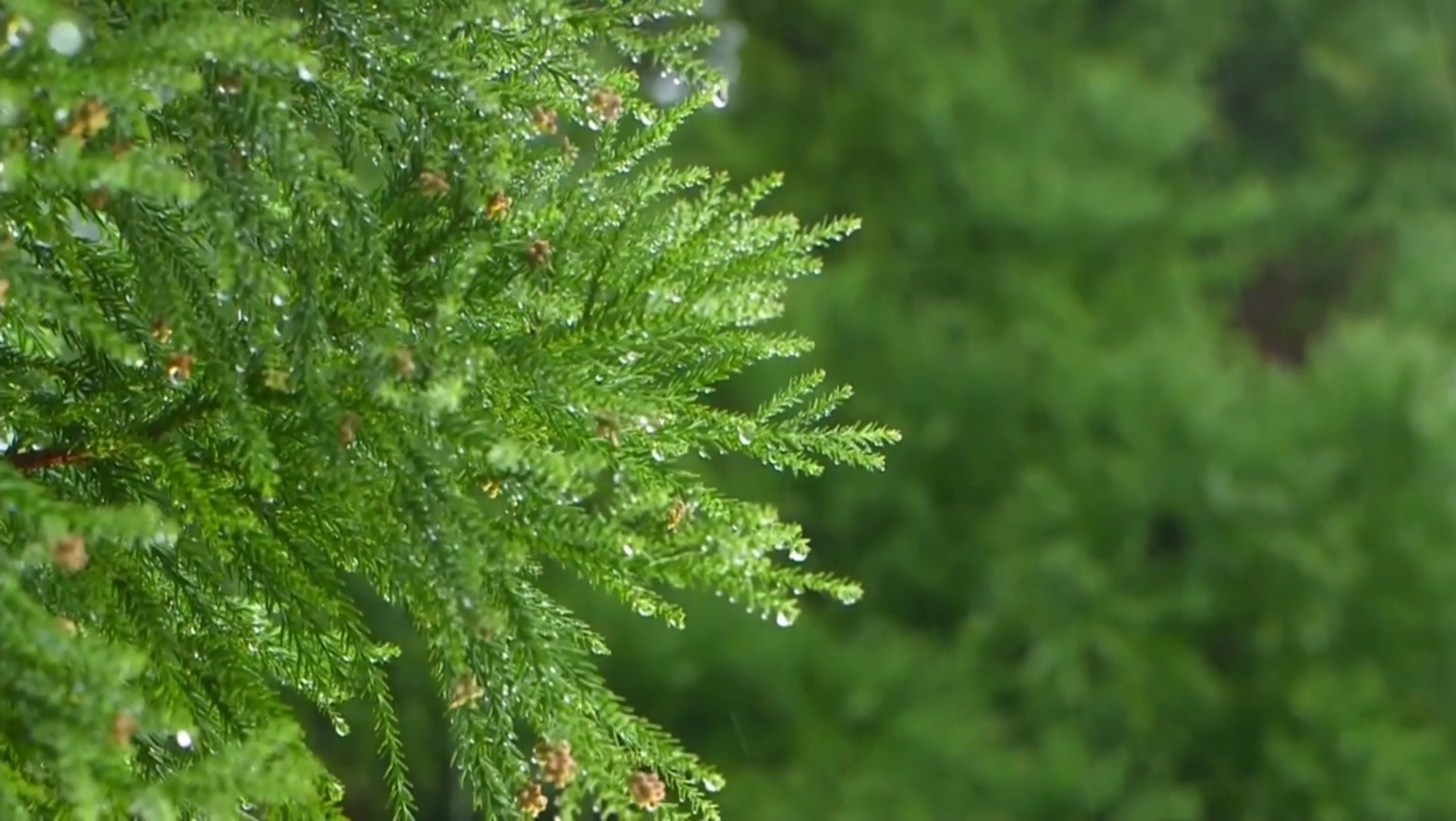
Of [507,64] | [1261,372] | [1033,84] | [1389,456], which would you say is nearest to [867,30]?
[1033,84]

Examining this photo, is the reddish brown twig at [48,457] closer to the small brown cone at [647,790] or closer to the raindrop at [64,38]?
the raindrop at [64,38]

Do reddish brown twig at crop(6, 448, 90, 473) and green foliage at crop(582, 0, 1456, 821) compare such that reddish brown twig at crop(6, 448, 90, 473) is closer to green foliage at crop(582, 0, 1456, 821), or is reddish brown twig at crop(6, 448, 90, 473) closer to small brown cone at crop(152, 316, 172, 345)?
small brown cone at crop(152, 316, 172, 345)

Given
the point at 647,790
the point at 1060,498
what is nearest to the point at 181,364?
the point at 647,790

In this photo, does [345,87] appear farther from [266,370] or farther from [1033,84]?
[1033,84]

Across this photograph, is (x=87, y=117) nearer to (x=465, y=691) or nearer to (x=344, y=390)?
(x=344, y=390)

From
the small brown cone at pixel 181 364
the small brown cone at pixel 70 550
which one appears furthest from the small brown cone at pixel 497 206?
the small brown cone at pixel 70 550

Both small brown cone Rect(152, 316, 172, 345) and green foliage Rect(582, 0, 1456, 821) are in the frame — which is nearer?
small brown cone Rect(152, 316, 172, 345)

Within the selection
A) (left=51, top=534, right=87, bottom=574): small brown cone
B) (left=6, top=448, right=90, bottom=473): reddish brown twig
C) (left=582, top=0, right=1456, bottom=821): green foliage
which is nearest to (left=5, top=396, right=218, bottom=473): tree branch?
(left=6, top=448, right=90, bottom=473): reddish brown twig
